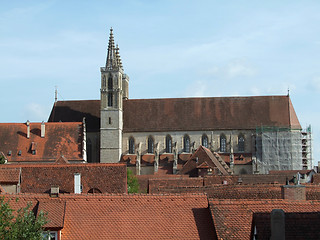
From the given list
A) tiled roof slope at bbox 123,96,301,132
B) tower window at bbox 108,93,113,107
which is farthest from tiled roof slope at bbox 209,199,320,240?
tiled roof slope at bbox 123,96,301,132

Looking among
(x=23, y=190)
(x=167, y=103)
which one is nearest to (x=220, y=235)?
(x=23, y=190)

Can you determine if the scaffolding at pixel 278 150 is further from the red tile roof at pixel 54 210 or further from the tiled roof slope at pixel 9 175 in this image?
the red tile roof at pixel 54 210

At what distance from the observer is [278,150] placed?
95.1m

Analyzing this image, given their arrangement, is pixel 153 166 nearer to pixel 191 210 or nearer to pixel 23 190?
pixel 23 190

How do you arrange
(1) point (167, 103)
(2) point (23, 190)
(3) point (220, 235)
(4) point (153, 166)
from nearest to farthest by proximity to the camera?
(3) point (220, 235) → (2) point (23, 190) → (4) point (153, 166) → (1) point (167, 103)

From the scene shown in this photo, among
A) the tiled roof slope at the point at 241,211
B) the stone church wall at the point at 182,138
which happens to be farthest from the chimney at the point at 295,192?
the stone church wall at the point at 182,138

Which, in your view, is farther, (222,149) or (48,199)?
(222,149)

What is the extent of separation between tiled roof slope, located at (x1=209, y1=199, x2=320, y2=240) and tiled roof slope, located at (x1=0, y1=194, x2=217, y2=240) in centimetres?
62

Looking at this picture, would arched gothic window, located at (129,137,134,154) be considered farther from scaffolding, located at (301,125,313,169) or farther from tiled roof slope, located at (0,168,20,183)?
tiled roof slope, located at (0,168,20,183)

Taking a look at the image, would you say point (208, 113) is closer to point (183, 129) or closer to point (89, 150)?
point (183, 129)

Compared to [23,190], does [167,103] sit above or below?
above

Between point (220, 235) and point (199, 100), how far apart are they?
8331cm

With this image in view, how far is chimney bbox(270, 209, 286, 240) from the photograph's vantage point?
18.8 m

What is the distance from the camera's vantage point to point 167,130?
99375 millimetres
